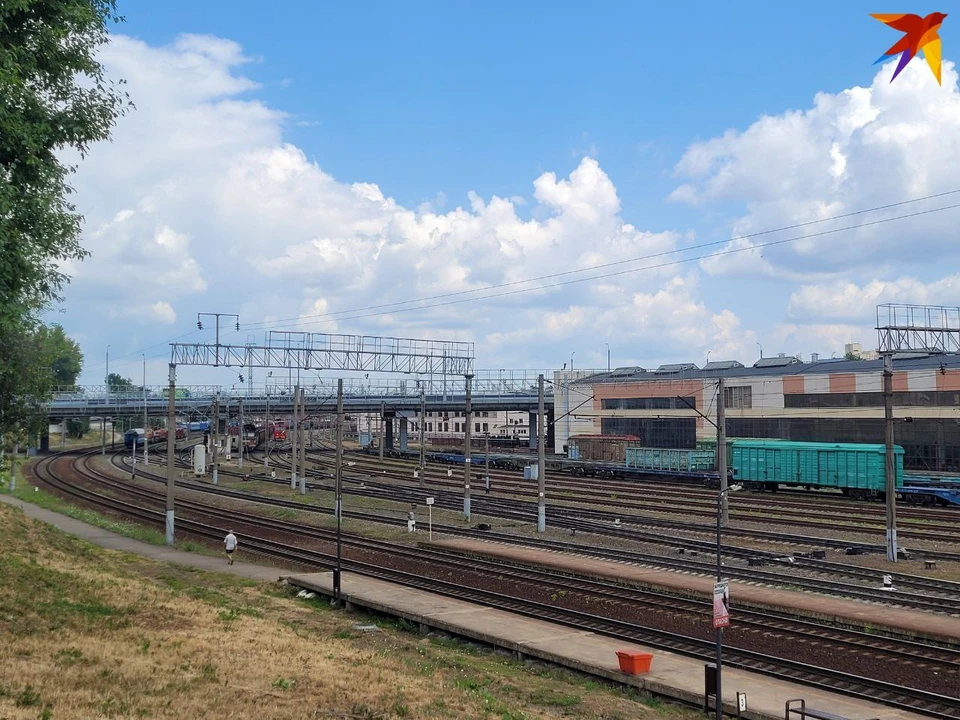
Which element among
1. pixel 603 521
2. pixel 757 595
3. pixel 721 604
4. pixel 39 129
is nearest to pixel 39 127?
pixel 39 129

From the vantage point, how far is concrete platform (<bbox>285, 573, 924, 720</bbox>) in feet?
55.2

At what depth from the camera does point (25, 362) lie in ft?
78.9

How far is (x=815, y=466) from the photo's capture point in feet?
187

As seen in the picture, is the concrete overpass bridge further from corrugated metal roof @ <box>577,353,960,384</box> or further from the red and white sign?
Result: the red and white sign

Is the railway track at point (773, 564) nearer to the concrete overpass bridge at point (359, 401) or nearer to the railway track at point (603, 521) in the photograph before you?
the railway track at point (603, 521)

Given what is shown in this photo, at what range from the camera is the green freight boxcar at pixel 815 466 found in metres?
53.8

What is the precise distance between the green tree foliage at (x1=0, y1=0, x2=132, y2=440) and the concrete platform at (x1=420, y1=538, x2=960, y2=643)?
19577mm

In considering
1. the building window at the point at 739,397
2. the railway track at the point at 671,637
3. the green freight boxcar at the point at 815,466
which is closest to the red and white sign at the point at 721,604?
the railway track at the point at 671,637

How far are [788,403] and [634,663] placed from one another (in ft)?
191

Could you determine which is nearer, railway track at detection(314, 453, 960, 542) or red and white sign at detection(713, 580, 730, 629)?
red and white sign at detection(713, 580, 730, 629)

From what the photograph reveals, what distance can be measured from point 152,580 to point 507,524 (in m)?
20.3

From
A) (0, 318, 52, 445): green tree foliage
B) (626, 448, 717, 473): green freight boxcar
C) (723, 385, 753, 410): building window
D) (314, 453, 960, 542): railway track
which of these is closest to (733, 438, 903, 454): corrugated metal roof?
(314, 453, 960, 542): railway track

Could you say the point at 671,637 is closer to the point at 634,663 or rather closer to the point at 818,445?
the point at 634,663

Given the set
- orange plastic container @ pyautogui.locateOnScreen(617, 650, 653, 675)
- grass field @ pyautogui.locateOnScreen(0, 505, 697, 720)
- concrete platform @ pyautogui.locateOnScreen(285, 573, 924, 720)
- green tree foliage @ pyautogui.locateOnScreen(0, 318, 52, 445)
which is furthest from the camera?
green tree foliage @ pyautogui.locateOnScreen(0, 318, 52, 445)
